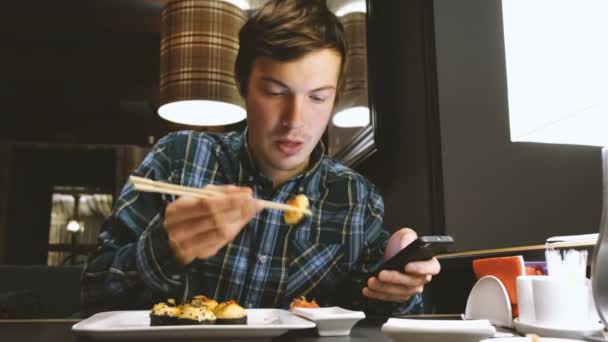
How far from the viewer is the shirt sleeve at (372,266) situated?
1.29 meters

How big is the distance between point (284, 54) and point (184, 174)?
0.59 metres

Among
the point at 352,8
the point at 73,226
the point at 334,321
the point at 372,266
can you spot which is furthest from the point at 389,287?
the point at 73,226

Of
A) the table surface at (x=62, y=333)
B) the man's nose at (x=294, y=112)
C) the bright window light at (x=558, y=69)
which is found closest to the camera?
the bright window light at (x=558, y=69)

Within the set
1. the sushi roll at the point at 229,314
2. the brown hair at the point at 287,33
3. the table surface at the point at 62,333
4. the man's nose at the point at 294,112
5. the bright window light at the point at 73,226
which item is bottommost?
the table surface at the point at 62,333

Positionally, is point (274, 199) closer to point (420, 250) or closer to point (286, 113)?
point (286, 113)

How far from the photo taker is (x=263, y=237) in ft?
5.31

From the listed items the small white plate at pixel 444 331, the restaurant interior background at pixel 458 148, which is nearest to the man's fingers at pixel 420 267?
the small white plate at pixel 444 331

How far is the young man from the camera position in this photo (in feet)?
4.28

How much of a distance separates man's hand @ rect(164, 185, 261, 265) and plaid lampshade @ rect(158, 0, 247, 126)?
4.43ft

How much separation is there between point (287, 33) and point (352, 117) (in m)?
0.57

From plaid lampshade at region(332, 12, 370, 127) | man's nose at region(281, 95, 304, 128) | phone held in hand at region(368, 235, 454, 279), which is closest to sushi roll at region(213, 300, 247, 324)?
phone held in hand at region(368, 235, 454, 279)

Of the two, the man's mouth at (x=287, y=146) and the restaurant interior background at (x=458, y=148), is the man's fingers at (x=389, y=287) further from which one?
the man's mouth at (x=287, y=146)

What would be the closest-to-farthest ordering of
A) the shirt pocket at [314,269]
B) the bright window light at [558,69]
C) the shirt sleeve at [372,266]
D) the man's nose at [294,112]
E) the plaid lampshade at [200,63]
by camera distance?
1. the bright window light at [558,69]
2. the shirt sleeve at [372,266]
3. the shirt pocket at [314,269]
4. the man's nose at [294,112]
5. the plaid lampshade at [200,63]

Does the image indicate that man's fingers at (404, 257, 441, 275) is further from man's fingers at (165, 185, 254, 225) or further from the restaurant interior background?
the restaurant interior background
